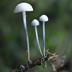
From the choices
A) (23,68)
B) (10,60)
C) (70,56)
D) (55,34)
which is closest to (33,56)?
(10,60)

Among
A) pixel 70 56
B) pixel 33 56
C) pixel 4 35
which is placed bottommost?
pixel 70 56

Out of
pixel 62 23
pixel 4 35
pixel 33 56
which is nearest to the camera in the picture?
pixel 4 35

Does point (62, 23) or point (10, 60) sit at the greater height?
point (62, 23)

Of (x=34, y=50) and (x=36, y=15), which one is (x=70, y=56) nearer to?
(x=34, y=50)

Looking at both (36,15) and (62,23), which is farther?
(62,23)

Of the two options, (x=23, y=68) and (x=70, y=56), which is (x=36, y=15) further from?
(x=23, y=68)

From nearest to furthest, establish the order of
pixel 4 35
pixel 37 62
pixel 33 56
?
pixel 37 62 → pixel 4 35 → pixel 33 56

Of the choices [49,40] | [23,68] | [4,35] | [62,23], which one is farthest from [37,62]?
[62,23]
